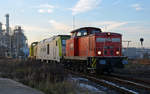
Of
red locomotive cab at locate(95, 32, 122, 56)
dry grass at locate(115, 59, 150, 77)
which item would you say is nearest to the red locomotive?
red locomotive cab at locate(95, 32, 122, 56)

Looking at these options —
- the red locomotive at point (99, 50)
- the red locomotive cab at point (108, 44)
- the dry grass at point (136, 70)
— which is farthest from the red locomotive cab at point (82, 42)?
the dry grass at point (136, 70)

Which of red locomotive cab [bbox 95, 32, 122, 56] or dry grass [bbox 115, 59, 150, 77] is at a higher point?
red locomotive cab [bbox 95, 32, 122, 56]

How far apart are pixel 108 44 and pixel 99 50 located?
0.90 meters

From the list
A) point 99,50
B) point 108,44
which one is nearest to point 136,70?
point 108,44

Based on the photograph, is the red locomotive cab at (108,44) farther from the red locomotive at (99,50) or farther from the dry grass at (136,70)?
the dry grass at (136,70)

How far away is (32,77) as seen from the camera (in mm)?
11273

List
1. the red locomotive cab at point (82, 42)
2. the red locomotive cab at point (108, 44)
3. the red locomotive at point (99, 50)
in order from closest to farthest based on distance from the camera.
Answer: the red locomotive at point (99, 50) → the red locomotive cab at point (108, 44) → the red locomotive cab at point (82, 42)

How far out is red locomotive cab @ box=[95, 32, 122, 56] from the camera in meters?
15.5

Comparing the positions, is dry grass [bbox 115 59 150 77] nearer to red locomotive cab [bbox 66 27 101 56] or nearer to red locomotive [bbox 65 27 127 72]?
red locomotive [bbox 65 27 127 72]

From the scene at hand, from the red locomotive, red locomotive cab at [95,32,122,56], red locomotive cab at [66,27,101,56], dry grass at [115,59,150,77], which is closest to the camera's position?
the red locomotive

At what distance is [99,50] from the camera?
50.8 feet

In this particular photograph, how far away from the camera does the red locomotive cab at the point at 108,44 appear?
1552 centimetres

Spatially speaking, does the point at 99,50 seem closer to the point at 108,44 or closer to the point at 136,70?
the point at 108,44

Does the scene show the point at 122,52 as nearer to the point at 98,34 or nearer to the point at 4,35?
the point at 98,34
